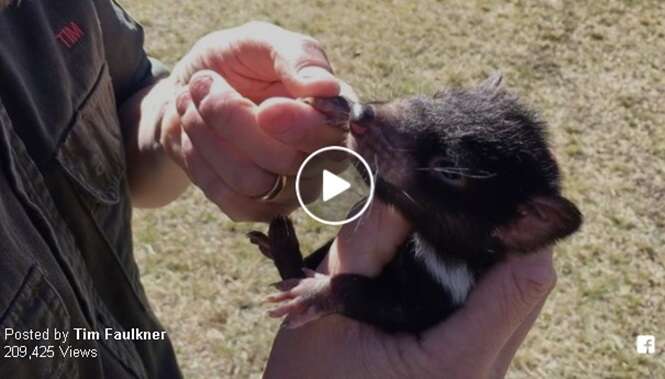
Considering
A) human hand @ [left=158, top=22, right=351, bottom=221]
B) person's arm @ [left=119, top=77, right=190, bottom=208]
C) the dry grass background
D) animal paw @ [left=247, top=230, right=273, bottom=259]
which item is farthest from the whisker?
the dry grass background

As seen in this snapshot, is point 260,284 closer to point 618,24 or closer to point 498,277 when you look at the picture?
point 498,277

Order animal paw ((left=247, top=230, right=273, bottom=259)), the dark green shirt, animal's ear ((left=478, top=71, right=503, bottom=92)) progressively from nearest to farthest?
the dark green shirt < animal's ear ((left=478, top=71, right=503, bottom=92)) < animal paw ((left=247, top=230, right=273, bottom=259))

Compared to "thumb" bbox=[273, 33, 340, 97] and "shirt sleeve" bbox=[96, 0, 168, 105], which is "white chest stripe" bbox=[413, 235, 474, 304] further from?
"shirt sleeve" bbox=[96, 0, 168, 105]

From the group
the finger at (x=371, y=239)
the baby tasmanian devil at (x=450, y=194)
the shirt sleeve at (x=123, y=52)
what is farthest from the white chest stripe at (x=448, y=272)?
the shirt sleeve at (x=123, y=52)

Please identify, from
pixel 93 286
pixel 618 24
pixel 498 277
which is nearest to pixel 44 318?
pixel 93 286

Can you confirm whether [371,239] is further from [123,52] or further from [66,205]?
[123,52]
